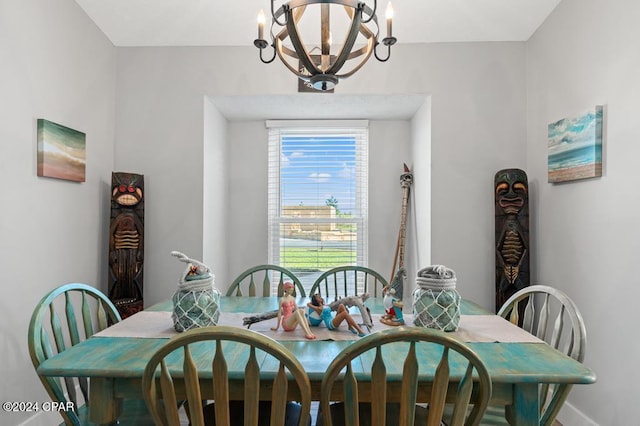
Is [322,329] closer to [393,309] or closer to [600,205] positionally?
[393,309]

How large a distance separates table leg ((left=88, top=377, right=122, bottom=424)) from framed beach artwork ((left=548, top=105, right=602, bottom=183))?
91.7 inches

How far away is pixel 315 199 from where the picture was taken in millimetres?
3701

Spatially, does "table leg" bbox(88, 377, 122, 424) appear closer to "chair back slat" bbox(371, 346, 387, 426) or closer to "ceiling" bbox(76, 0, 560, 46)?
"chair back slat" bbox(371, 346, 387, 426)

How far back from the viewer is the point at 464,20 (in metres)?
2.62

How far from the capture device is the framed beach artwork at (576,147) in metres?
2.02

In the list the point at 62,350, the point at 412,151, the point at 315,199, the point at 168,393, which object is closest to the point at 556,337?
the point at 168,393

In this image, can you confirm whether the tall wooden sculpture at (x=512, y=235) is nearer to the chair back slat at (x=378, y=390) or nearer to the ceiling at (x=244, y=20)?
the ceiling at (x=244, y=20)

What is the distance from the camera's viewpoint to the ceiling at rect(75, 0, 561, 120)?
2.45 meters

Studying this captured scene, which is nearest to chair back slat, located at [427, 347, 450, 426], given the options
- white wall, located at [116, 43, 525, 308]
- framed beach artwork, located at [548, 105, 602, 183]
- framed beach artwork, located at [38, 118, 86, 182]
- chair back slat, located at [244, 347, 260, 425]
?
chair back slat, located at [244, 347, 260, 425]

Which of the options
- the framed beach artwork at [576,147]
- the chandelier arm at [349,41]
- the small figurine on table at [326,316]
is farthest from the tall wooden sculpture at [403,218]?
the chandelier arm at [349,41]

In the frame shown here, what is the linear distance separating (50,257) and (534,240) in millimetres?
3011

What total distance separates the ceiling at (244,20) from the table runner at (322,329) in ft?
6.15

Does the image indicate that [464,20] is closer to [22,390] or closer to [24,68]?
[24,68]

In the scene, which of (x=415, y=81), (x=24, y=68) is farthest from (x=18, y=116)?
(x=415, y=81)
